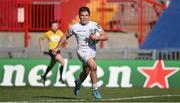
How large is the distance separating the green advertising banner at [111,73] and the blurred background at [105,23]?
193cm

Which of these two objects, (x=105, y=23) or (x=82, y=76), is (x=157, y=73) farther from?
(x=82, y=76)

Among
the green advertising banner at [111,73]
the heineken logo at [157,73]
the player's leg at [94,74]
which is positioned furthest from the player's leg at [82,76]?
the heineken logo at [157,73]

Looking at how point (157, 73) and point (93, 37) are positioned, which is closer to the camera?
point (93, 37)

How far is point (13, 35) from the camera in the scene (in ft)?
92.8

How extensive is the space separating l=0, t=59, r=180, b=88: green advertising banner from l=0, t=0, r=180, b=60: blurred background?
1934mm

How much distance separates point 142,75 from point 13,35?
20.4ft

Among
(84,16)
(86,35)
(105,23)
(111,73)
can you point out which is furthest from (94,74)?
(105,23)

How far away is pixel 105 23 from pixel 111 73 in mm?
4854

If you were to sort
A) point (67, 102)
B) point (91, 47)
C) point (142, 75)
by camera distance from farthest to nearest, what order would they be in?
point (142, 75) < point (91, 47) < point (67, 102)

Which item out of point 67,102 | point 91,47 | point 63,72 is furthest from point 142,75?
point 67,102

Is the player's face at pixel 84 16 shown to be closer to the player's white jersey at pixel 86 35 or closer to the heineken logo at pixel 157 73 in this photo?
the player's white jersey at pixel 86 35

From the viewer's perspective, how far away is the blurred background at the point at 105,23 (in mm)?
27031

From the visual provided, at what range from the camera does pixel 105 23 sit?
28781mm

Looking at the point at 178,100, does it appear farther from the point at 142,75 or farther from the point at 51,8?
the point at 51,8
